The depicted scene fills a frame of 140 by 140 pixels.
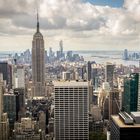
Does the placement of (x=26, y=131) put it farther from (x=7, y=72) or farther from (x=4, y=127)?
(x=7, y=72)

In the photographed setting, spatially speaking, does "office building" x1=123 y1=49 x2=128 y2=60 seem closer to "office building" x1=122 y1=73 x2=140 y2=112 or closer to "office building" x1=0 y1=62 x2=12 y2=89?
"office building" x1=122 y1=73 x2=140 y2=112

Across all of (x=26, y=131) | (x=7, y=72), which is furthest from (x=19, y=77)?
(x=26, y=131)

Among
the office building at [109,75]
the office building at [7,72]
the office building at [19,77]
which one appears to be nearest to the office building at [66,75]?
the office building at [109,75]

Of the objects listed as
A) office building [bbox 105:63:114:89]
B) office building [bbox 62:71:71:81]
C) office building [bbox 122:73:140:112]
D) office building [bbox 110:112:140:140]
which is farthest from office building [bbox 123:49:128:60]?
office building [bbox 110:112:140:140]

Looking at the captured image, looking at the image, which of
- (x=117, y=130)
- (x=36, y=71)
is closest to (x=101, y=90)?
(x=36, y=71)

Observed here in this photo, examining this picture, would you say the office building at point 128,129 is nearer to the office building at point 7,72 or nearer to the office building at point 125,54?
the office building at point 125,54

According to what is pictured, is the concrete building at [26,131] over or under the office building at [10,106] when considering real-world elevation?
under
